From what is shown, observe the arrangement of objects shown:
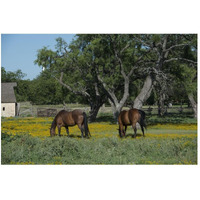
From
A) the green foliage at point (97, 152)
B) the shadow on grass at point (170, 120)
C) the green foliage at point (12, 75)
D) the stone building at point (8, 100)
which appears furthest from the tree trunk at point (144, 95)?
the green foliage at point (97, 152)

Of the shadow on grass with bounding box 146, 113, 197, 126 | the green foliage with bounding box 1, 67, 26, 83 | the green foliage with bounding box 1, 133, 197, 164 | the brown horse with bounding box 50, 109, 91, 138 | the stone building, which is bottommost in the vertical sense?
the green foliage with bounding box 1, 133, 197, 164

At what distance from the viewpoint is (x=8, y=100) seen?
1662cm

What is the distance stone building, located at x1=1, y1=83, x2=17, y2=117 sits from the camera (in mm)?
15895

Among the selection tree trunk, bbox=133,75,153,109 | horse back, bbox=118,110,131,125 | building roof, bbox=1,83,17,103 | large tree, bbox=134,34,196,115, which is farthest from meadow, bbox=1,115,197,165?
tree trunk, bbox=133,75,153,109

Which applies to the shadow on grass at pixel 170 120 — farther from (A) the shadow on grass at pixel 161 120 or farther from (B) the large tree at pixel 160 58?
(B) the large tree at pixel 160 58

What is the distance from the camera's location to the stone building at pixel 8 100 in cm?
1589

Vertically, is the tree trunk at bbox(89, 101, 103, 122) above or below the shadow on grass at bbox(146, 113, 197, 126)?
above

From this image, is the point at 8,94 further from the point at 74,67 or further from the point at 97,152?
the point at 97,152

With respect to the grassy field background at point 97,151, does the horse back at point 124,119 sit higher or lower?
higher

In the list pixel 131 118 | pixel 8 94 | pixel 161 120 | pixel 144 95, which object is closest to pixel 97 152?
pixel 131 118

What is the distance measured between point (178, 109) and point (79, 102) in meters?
14.0

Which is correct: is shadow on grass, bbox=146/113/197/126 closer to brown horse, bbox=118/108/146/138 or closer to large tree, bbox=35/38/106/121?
large tree, bbox=35/38/106/121

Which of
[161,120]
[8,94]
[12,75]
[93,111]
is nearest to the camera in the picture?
[12,75]
